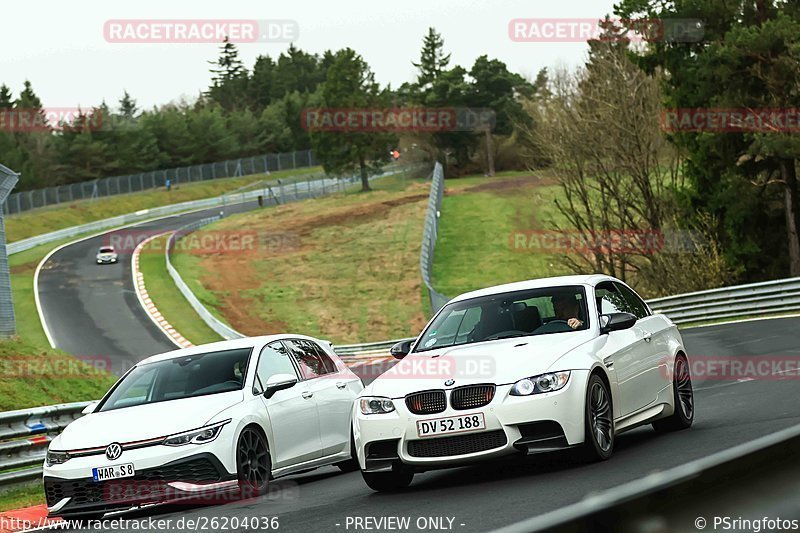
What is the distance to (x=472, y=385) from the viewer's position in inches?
367

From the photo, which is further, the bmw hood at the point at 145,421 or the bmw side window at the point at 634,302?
the bmw side window at the point at 634,302

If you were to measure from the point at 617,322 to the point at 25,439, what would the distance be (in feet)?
23.9

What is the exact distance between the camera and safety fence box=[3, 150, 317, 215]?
89.9m

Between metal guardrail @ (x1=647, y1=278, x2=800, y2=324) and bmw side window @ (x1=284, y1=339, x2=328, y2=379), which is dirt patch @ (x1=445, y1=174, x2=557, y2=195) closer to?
metal guardrail @ (x1=647, y1=278, x2=800, y2=324)

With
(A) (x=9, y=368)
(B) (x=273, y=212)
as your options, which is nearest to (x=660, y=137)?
(A) (x=9, y=368)

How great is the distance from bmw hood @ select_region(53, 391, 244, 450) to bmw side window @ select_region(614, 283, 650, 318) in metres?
3.89

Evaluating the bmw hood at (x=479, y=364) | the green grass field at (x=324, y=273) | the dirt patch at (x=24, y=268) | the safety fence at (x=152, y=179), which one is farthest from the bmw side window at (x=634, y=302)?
the safety fence at (x=152, y=179)

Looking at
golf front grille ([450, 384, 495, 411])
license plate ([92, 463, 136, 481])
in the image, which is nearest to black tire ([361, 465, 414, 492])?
golf front grille ([450, 384, 495, 411])

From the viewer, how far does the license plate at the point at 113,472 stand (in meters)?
10.4

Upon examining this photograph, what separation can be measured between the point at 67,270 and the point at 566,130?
1295 inches

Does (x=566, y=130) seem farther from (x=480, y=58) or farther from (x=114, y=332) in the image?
(x=480, y=58)

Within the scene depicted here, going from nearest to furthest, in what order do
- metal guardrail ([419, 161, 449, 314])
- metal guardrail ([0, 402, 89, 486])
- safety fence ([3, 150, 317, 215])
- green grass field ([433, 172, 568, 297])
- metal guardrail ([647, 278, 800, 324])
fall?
metal guardrail ([0, 402, 89, 486]) < metal guardrail ([647, 278, 800, 324]) < metal guardrail ([419, 161, 449, 314]) < green grass field ([433, 172, 568, 297]) < safety fence ([3, 150, 317, 215])

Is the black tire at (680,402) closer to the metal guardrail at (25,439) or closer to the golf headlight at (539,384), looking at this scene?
the golf headlight at (539,384)

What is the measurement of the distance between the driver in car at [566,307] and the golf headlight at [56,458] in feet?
15.2
